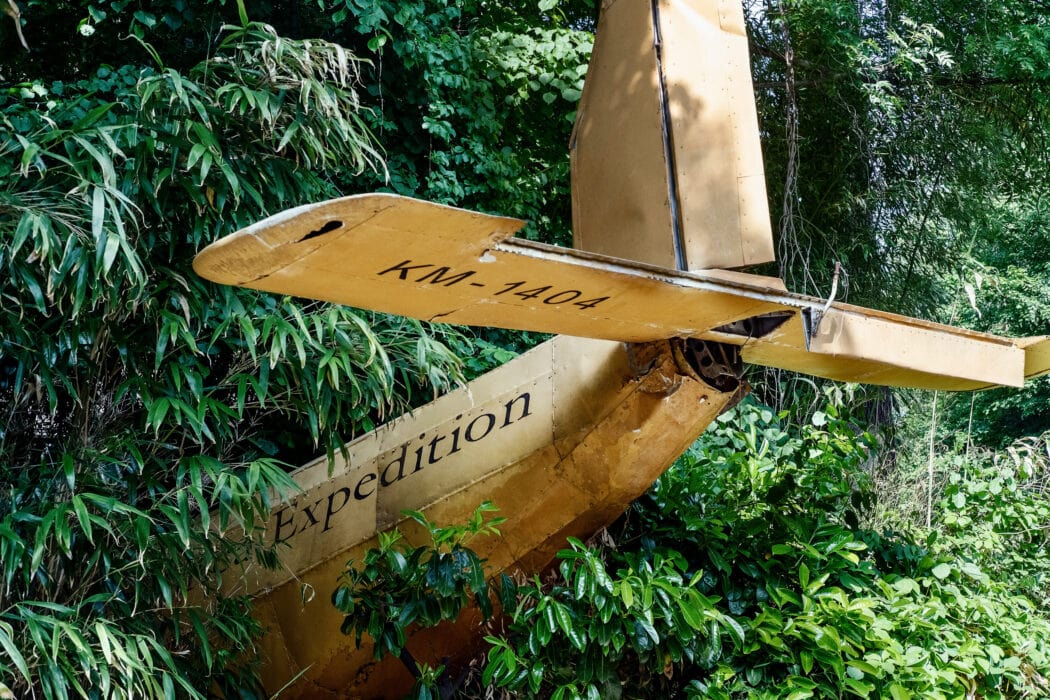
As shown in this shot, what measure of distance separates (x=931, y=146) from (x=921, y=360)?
185 inches

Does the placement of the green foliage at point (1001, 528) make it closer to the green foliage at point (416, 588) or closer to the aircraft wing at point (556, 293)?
the aircraft wing at point (556, 293)

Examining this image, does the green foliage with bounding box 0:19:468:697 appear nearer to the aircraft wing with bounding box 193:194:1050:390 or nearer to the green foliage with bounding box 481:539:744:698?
the green foliage with bounding box 481:539:744:698

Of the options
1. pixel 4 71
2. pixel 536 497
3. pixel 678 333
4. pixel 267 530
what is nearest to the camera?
pixel 678 333

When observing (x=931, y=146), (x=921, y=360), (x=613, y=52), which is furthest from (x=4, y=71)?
(x=931, y=146)

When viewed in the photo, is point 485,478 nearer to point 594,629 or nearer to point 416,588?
point 416,588

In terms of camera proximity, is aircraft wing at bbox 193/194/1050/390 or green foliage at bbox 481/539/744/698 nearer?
aircraft wing at bbox 193/194/1050/390

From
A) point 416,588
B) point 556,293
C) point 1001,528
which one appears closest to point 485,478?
point 416,588

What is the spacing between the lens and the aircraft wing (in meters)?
2.02

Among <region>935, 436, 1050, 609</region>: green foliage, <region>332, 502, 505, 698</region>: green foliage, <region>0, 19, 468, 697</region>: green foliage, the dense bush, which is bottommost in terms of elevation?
<region>935, 436, 1050, 609</region>: green foliage

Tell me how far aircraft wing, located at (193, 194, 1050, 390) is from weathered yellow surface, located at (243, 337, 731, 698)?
449 mm

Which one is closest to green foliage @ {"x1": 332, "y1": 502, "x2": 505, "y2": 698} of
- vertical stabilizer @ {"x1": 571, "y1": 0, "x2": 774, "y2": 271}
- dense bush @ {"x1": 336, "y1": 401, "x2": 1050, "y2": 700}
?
dense bush @ {"x1": 336, "y1": 401, "x2": 1050, "y2": 700}

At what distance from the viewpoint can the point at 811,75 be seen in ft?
22.6

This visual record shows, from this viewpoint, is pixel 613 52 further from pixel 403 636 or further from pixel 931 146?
pixel 931 146

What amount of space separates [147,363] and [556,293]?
1788mm
